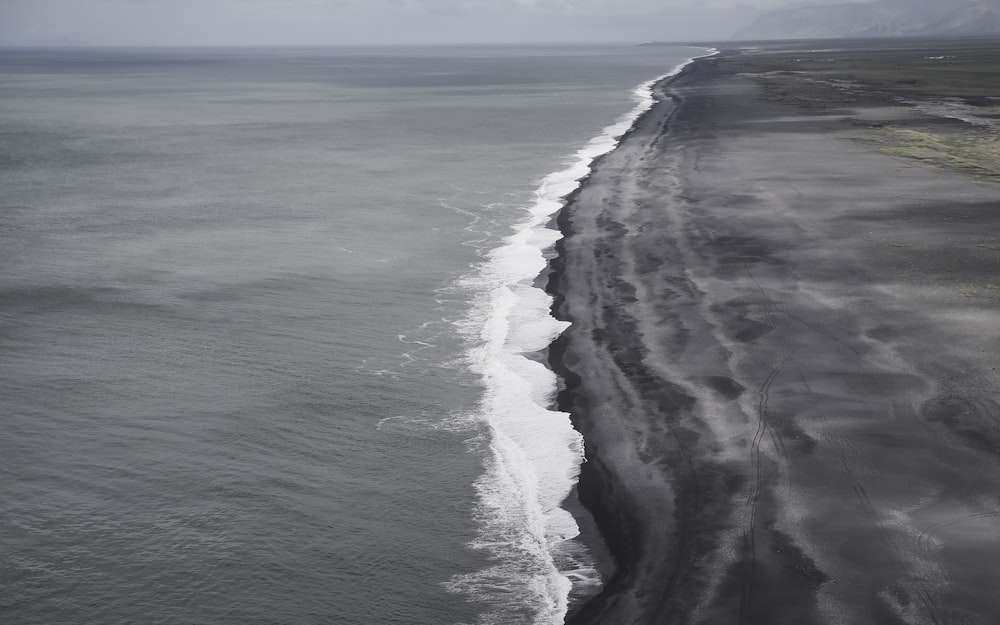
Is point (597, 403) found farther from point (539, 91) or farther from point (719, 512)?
point (539, 91)

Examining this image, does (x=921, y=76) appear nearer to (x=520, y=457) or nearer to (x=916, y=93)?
(x=916, y=93)

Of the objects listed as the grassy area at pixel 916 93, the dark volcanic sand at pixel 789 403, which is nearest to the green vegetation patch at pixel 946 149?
the grassy area at pixel 916 93

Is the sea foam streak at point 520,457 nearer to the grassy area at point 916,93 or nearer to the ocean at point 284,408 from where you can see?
the ocean at point 284,408

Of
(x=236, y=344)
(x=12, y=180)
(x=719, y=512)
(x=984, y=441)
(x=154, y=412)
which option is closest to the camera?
(x=719, y=512)

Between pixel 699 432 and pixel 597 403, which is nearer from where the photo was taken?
pixel 699 432

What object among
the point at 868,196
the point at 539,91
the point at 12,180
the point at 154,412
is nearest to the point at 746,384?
the point at 154,412

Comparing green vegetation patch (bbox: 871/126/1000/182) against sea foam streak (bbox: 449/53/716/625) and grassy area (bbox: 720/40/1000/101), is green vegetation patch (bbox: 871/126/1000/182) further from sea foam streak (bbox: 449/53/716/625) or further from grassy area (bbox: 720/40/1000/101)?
sea foam streak (bbox: 449/53/716/625)
